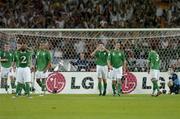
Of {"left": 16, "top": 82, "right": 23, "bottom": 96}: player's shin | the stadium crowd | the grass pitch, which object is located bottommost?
the grass pitch

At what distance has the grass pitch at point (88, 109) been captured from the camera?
17.4 m

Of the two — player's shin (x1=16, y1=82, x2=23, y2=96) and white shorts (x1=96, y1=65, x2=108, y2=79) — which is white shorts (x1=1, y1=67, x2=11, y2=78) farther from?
white shorts (x1=96, y1=65, x2=108, y2=79)

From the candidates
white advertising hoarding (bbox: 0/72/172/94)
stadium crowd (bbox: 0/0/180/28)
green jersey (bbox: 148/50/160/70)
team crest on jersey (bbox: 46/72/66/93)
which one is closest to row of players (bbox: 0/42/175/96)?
green jersey (bbox: 148/50/160/70)

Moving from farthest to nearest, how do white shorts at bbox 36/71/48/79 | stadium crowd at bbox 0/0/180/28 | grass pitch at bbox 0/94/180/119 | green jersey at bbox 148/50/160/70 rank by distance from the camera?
stadium crowd at bbox 0/0/180/28 → white shorts at bbox 36/71/48/79 → green jersey at bbox 148/50/160/70 → grass pitch at bbox 0/94/180/119

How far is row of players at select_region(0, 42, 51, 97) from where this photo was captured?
2512cm

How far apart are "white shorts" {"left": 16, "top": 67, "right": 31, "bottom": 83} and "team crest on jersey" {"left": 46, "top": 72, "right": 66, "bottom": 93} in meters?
3.58

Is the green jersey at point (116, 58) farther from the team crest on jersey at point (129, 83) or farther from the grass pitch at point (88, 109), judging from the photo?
the grass pitch at point (88, 109)

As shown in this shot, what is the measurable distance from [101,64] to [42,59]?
2582 millimetres

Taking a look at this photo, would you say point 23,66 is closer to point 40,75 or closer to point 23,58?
point 23,58

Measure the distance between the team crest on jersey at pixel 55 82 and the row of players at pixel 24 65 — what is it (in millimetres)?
1108

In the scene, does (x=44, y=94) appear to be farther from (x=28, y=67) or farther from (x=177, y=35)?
(x=177, y=35)

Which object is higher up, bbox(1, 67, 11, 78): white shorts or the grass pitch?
bbox(1, 67, 11, 78): white shorts

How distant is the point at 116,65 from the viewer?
2738 cm

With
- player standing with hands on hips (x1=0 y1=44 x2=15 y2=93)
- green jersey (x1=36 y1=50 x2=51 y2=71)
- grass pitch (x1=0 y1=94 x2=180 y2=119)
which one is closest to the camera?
grass pitch (x1=0 y1=94 x2=180 y2=119)
